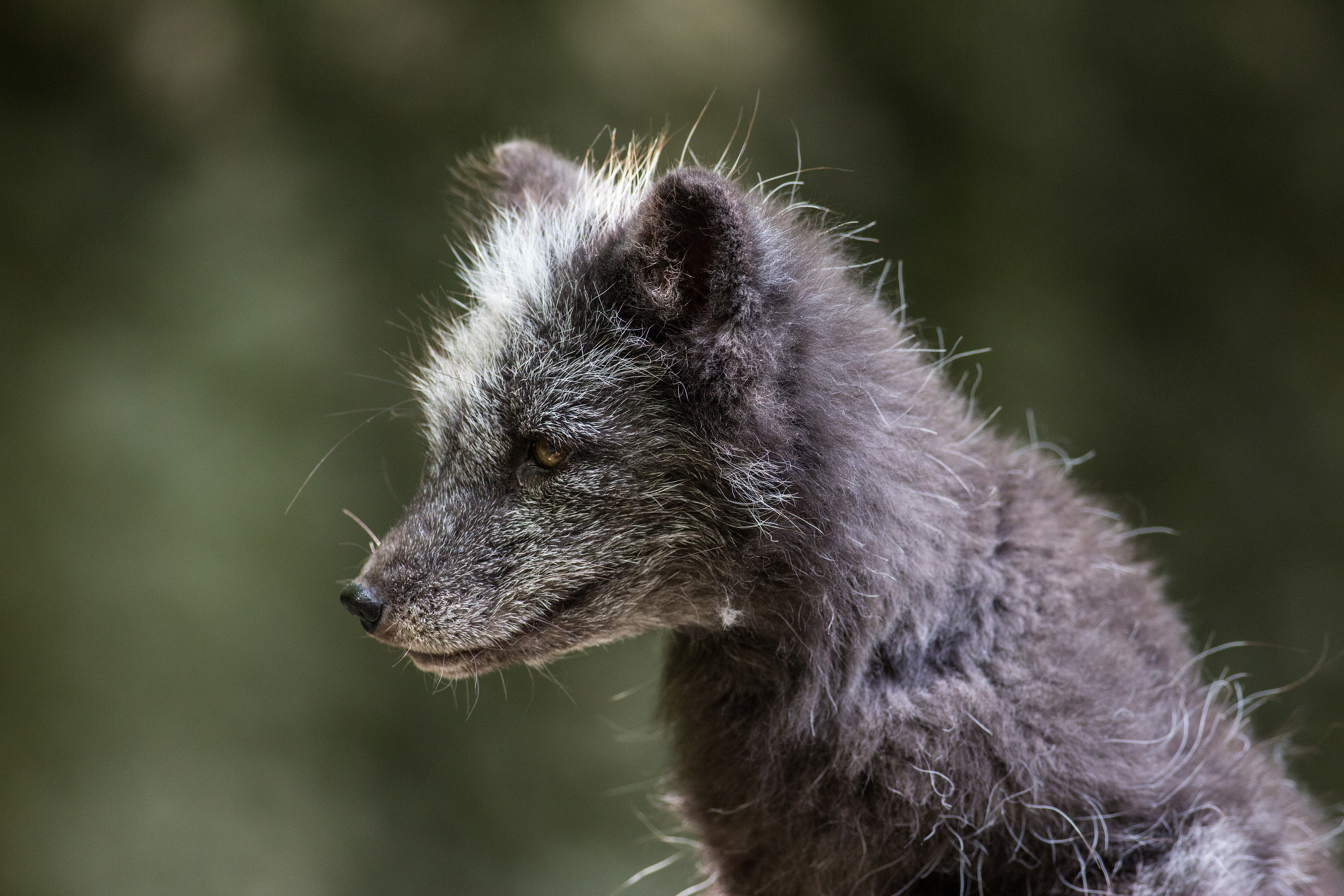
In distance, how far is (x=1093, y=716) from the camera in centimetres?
180

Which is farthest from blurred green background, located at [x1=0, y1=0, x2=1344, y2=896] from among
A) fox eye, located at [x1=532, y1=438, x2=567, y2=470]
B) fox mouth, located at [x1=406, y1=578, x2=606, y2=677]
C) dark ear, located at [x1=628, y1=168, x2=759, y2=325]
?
dark ear, located at [x1=628, y1=168, x2=759, y2=325]

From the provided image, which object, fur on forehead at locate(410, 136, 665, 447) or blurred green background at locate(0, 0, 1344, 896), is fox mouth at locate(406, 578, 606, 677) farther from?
blurred green background at locate(0, 0, 1344, 896)

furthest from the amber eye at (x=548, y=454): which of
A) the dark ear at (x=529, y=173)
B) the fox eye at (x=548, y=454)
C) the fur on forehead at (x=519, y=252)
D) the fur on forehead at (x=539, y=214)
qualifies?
the dark ear at (x=529, y=173)

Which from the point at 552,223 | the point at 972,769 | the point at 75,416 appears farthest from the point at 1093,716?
the point at 75,416

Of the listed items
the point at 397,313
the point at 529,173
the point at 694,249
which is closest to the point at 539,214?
the point at 529,173

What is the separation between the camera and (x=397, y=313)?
4.09 meters

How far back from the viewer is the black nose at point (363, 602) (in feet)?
5.83

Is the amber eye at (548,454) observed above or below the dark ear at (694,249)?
below

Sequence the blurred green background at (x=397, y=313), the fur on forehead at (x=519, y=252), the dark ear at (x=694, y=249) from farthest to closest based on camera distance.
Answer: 1. the blurred green background at (x=397, y=313)
2. the fur on forehead at (x=519, y=252)
3. the dark ear at (x=694, y=249)

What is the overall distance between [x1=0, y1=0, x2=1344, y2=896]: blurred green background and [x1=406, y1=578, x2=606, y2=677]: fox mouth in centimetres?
195

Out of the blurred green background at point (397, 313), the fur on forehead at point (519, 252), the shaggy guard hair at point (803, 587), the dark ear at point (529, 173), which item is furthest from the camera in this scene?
the blurred green background at point (397, 313)

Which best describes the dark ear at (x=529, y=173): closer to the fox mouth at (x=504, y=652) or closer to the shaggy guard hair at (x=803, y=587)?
the shaggy guard hair at (x=803, y=587)

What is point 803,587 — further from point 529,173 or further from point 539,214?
point 529,173

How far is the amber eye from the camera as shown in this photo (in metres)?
1.79
